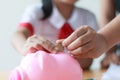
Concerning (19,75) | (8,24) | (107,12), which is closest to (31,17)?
(107,12)

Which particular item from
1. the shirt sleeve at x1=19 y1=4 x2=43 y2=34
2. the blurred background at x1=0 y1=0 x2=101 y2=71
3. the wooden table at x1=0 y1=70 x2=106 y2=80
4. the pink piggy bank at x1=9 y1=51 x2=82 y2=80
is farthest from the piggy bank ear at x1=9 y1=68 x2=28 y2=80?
the blurred background at x1=0 y1=0 x2=101 y2=71

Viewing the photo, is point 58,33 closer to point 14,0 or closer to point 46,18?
point 46,18

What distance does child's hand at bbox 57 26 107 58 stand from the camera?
0.43 meters

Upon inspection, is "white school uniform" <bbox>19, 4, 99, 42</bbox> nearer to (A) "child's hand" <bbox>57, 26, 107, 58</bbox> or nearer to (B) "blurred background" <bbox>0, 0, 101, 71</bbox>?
(B) "blurred background" <bbox>0, 0, 101, 71</bbox>

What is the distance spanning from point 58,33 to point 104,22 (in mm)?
166

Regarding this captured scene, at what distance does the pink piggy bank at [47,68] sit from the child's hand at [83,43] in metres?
0.03

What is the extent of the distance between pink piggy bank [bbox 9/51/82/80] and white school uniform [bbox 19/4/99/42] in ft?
1.53

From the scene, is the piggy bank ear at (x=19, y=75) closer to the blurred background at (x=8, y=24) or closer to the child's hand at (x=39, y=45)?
the child's hand at (x=39, y=45)

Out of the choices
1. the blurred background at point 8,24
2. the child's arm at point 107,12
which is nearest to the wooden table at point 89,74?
the child's arm at point 107,12

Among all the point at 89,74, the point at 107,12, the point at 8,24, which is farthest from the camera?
the point at 8,24

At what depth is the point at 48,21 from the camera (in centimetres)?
92

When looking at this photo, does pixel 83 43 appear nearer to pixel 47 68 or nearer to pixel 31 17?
pixel 47 68

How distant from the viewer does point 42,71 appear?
0.38 metres

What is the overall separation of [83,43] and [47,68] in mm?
85
